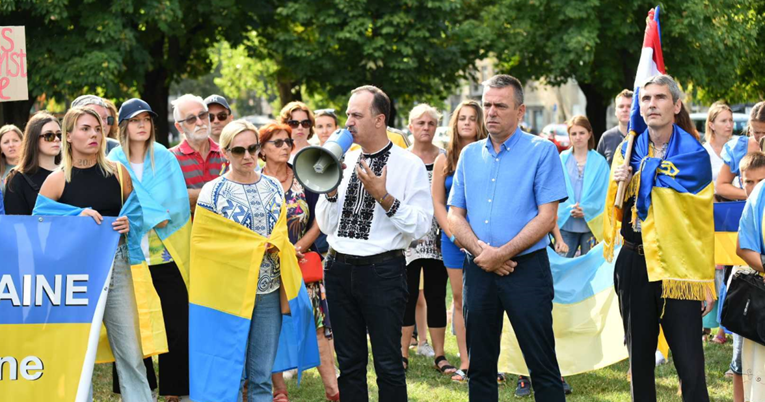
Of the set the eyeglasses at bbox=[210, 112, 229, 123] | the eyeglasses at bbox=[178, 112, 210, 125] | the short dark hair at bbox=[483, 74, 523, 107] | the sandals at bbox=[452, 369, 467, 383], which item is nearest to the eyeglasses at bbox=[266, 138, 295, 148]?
the eyeglasses at bbox=[178, 112, 210, 125]

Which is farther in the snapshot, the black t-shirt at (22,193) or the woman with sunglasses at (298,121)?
the woman with sunglasses at (298,121)

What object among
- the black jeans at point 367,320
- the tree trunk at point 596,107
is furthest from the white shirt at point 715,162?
the tree trunk at point 596,107

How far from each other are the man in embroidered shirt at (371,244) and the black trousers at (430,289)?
7.62 feet

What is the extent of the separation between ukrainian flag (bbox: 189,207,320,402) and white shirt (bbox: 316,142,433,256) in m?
0.50

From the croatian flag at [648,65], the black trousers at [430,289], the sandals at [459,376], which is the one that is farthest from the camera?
the black trousers at [430,289]

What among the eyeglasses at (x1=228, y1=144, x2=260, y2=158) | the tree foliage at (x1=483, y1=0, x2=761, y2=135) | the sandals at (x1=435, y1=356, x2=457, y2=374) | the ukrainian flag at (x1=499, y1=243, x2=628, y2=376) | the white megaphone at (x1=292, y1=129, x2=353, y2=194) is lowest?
the sandals at (x1=435, y1=356, x2=457, y2=374)

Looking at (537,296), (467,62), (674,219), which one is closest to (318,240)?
(537,296)

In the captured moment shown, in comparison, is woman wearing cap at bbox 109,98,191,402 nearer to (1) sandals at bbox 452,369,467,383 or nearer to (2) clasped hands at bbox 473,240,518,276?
(2) clasped hands at bbox 473,240,518,276

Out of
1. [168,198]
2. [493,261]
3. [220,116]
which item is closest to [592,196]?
[220,116]

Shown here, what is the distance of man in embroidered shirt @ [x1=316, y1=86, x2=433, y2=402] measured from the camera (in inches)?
195

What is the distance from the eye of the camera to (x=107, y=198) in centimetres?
539

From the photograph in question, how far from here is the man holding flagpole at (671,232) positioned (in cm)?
494

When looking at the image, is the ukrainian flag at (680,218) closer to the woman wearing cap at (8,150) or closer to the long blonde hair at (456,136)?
the long blonde hair at (456,136)

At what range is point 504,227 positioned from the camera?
16.2 ft
